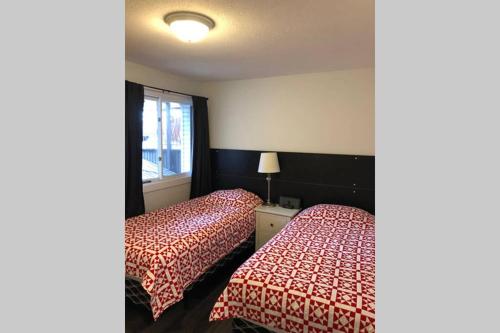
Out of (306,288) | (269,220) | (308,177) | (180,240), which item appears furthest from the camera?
(308,177)

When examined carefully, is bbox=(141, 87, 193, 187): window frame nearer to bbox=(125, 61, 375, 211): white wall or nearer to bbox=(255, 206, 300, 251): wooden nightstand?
bbox=(125, 61, 375, 211): white wall

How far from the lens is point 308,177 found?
132 inches

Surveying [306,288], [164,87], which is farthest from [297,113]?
[306,288]

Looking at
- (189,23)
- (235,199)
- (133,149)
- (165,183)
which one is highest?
(189,23)

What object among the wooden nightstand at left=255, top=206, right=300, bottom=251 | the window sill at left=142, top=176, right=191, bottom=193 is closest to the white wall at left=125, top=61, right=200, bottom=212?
the window sill at left=142, top=176, right=191, bottom=193

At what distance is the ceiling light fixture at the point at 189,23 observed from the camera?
1765 millimetres

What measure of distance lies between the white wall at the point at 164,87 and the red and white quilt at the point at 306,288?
73.2 inches

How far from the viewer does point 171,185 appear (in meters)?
3.63

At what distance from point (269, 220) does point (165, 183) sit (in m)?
1.50

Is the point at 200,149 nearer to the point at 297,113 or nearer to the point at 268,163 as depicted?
the point at 268,163

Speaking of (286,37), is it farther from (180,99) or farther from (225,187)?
(225,187)

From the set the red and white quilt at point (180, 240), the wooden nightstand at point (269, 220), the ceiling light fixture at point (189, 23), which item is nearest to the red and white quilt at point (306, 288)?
the red and white quilt at point (180, 240)

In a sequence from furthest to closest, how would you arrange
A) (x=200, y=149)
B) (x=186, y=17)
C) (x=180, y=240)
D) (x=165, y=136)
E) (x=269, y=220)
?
1. (x=200, y=149)
2. (x=165, y=136)
3. (x=269, y=220)
4. (x=180, y=240)
5. (x=186, y=17)
